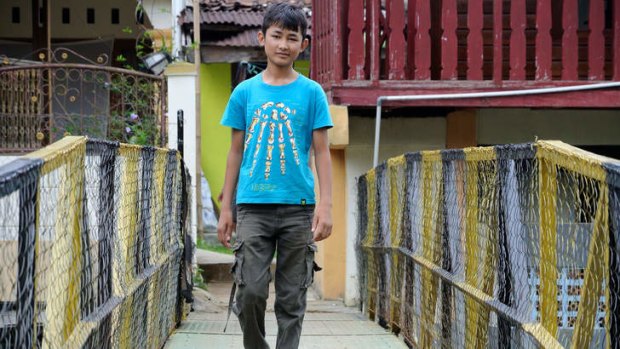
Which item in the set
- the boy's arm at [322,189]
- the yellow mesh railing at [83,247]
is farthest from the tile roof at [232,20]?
the boy's arm at [322,189]

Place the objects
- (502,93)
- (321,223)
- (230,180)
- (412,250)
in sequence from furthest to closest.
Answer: (502,93) < (412,250) < (230,180) < (321,223)

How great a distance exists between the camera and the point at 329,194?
14.7 feet

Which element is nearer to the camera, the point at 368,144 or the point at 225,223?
the point at 225,223

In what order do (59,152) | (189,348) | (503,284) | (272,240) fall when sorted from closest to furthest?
1. (59,152)
2. (503,284)
3. (272,240)
4. (189,348)

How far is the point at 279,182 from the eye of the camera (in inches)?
170

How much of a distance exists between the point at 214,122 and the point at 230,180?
36.7ft

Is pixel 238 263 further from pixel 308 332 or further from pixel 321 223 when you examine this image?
pixel 308 332

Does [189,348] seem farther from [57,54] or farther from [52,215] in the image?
[57,54]

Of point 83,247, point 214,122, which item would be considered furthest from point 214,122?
point 83,247

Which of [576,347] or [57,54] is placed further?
[57,54]

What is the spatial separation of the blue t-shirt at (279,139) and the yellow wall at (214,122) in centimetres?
1114

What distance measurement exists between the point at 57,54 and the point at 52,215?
1236 cm

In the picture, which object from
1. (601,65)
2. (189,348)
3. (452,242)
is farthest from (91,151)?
(601,65)

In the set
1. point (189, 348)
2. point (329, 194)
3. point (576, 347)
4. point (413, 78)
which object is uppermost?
point (413, 78)
